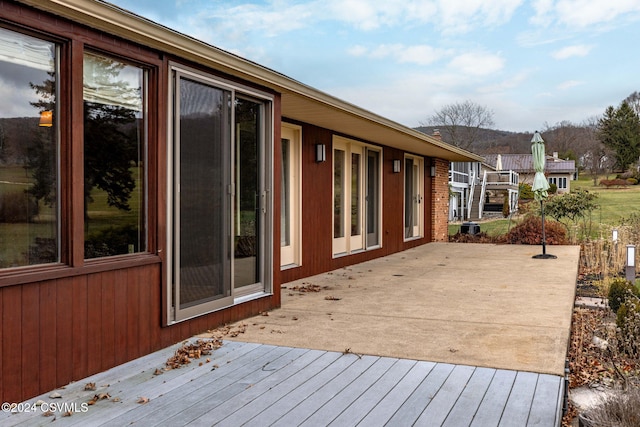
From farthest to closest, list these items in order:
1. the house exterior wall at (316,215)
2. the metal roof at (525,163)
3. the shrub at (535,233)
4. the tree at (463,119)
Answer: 1. the metal roof at (525,163)
2. the tree at (463,119)
3. the shrub at (535,233)
4. the house exterior wall at (316,215)

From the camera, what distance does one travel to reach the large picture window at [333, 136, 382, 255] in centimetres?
904

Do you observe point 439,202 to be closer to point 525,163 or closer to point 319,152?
point 319,152

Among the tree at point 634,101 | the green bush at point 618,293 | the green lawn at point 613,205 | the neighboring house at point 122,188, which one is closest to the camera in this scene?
the neighboring house at point 122,188

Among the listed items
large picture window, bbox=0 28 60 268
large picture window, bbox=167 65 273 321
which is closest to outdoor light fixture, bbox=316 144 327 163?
large picture window, bbox=167 65 273 321

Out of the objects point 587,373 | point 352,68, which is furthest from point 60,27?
point 352,68

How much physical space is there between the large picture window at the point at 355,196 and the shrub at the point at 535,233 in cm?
449

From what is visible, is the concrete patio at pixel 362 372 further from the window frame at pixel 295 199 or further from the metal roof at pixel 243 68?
the metal roof at pixel 243 68

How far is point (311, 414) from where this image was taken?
284 centimetres

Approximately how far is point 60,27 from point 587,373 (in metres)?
4.13

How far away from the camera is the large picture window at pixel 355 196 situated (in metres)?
9.04

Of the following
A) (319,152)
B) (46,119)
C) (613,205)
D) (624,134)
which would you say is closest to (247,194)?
(46,119)

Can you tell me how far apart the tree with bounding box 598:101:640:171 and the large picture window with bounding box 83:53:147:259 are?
1864 inches

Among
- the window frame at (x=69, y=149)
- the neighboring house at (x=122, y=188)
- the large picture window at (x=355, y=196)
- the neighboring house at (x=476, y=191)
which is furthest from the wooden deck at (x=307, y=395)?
the neighboring house at (x=476, y=191)

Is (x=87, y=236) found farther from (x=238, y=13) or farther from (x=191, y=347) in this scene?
(x=238, y=13)
